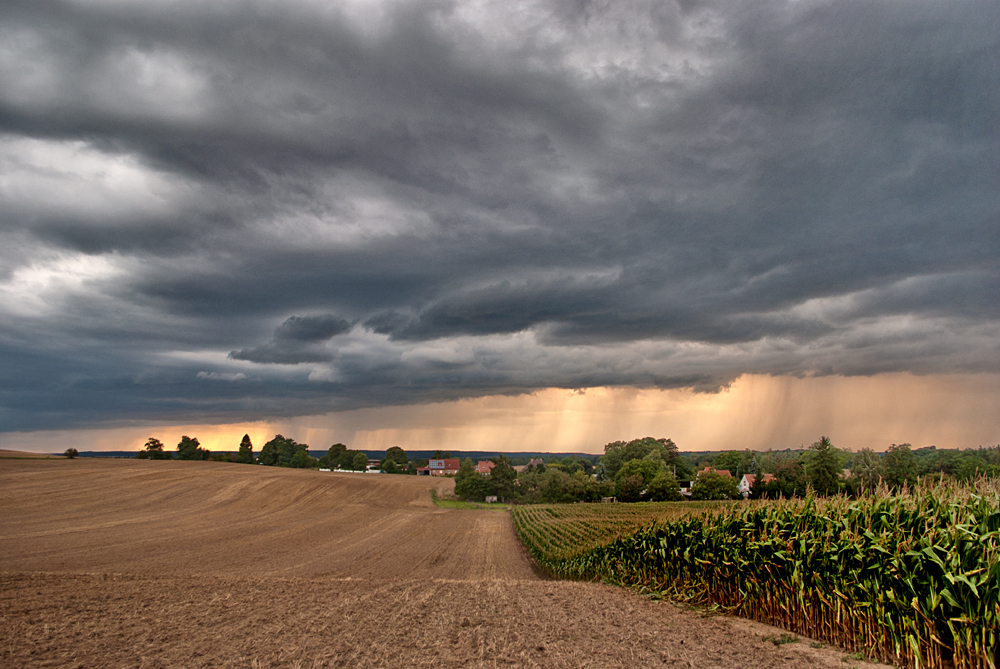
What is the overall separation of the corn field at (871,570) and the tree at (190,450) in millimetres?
157411

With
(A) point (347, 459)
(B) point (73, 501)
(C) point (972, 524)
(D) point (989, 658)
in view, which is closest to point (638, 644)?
(D) point (989, 658)

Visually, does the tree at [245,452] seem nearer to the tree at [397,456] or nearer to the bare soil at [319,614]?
the tree at [397,456]

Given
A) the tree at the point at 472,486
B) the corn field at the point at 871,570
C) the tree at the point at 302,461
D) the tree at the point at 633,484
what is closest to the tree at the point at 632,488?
the tree at the point at 633,484

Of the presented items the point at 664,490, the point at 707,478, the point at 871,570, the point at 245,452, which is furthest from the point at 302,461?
the point at 871,570

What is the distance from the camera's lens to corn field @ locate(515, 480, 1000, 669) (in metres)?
7.90

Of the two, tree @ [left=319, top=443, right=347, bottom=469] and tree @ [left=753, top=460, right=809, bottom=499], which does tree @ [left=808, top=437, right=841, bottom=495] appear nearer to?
tree @ [left=753, top=460, right=809, bottom=499]

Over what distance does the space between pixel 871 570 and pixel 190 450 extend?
165 m

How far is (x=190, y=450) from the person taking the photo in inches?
5733

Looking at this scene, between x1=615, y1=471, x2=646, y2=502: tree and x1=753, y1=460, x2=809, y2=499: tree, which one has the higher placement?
x1=753, y1=460, x2=809, y2=499: tree

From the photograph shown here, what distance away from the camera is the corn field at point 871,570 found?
7902mm

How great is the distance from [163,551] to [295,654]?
30367 millimetres

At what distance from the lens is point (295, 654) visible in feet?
33.6


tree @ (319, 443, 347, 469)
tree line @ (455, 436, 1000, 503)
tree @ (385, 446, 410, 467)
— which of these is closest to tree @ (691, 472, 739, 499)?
tree line @ (455, 436, 1000, 503)

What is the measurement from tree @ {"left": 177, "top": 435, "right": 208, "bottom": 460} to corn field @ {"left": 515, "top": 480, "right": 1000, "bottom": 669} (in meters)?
157
